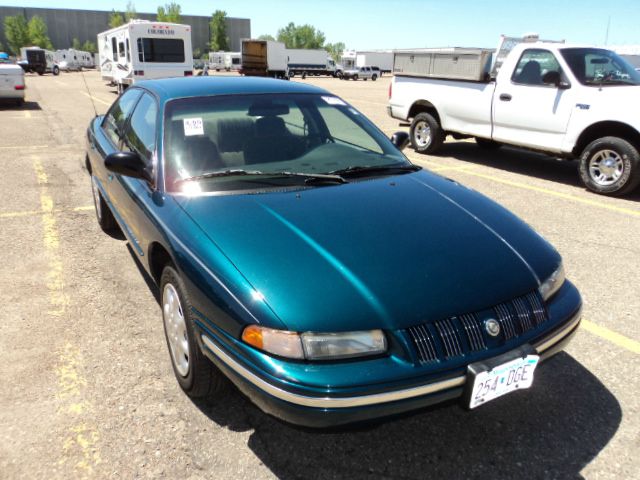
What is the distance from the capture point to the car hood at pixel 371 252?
1.98m

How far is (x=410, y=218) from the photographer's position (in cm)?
257

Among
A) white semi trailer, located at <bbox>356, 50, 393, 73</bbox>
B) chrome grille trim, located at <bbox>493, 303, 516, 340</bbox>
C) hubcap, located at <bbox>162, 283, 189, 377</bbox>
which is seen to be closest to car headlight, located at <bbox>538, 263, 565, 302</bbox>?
chrome grille trim, located at <bbox>493, 303, 516, 340</bbox>

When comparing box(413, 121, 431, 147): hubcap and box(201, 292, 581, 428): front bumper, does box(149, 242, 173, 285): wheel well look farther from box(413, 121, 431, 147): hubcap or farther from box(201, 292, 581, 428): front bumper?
box(413, 121, 431, 147): hubcap

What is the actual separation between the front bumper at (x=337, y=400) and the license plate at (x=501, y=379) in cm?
6

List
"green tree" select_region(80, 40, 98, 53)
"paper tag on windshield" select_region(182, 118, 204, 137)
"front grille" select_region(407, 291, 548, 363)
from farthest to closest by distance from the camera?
"green tree" select_region(80, 40, 98, 53) → "paper tag on windshield" select_region(182, 118, 204, 137) → "front grille" select_region(407, 291, 548, 363)

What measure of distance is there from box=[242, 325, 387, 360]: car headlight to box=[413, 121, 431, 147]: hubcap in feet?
25.4

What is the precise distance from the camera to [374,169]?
126 inches

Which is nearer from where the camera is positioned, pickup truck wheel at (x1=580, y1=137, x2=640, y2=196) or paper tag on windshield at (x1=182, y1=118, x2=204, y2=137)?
paper tag on windshield at (x1=182, y1=118, x2=204, y2=137)

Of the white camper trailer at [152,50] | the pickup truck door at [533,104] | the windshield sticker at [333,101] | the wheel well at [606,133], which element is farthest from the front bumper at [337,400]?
the white camper trailer at [152,50]

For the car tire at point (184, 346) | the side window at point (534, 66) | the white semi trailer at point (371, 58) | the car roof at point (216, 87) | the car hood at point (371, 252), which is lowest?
the car tire at point (184, 346)

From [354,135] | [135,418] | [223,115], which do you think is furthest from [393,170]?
[135,418]

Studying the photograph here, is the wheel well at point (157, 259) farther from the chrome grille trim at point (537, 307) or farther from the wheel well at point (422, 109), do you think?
the wheel well at point (422, 109)

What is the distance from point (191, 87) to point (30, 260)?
227 cm

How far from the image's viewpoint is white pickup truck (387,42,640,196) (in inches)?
253
